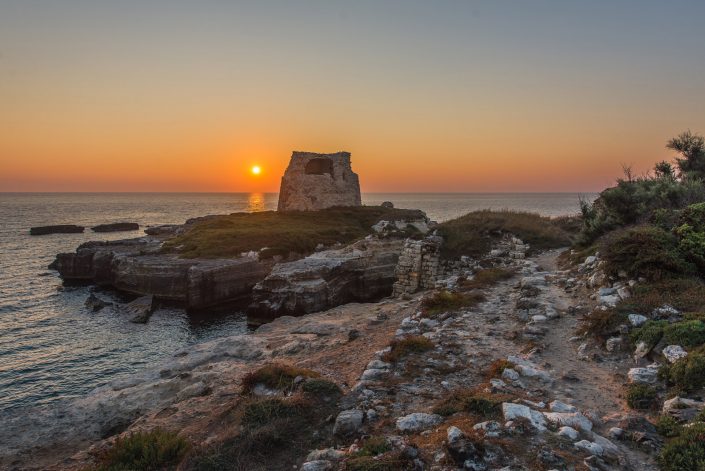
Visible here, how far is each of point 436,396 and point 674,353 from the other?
4.36 meters

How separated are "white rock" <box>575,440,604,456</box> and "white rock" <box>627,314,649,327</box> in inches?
192

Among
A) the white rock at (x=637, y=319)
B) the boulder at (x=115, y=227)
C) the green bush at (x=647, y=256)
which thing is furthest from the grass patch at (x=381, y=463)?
the boulder at (x=115, y=227)

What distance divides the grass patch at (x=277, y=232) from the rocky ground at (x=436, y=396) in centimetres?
2057

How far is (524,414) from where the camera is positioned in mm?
5992

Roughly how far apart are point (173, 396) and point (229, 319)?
15034 mm

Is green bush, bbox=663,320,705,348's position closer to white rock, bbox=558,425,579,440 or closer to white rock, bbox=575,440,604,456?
white rock, bbox=558,425,579,440

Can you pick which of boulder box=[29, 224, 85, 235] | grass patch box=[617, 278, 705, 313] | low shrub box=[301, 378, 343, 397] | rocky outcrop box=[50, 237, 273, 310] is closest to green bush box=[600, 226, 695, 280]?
grass patch box=[617, 278, 705, 313]

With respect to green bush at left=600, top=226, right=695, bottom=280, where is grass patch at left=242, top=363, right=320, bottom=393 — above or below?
below

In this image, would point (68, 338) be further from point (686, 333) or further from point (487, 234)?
point (686, 333)

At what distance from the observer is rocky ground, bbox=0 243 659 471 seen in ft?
17.7

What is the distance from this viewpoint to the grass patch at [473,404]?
6367 millimetres

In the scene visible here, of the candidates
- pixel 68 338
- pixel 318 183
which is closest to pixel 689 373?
pixel 68 338

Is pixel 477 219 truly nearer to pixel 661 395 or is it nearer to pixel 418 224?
pixel 418 224

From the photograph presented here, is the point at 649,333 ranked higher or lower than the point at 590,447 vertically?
higher
